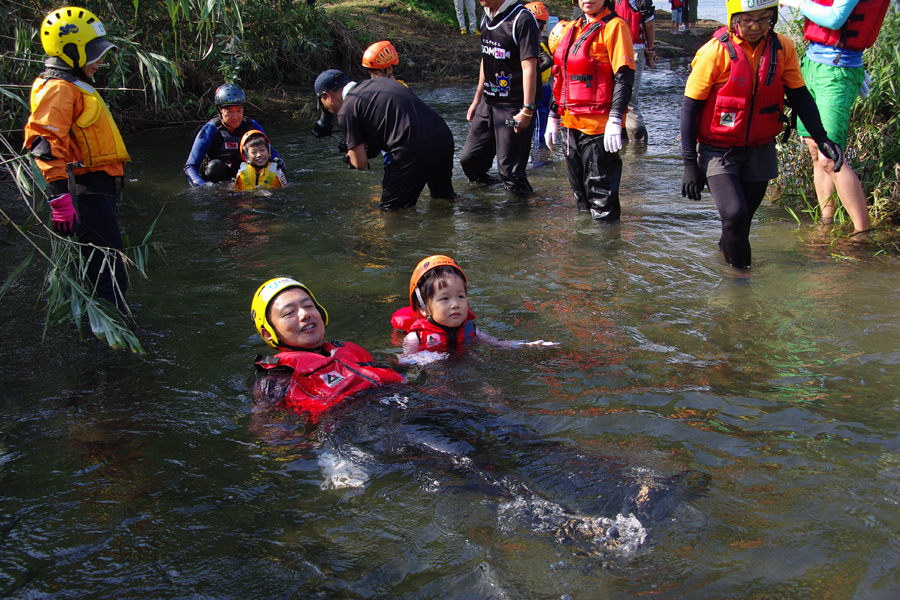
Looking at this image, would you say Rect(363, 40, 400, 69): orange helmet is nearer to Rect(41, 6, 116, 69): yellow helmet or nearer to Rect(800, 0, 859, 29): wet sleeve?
Rect(41, 6, 116, 69): yellow helmet

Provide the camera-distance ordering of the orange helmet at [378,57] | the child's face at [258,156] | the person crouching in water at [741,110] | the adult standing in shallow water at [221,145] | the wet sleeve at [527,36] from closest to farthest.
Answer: the person crouching in water at [741,110], the wet sleeve at [527,36], the orange helmet at [378,57], the adult standing in shallow water at [221,145], the child's face at [258,156]

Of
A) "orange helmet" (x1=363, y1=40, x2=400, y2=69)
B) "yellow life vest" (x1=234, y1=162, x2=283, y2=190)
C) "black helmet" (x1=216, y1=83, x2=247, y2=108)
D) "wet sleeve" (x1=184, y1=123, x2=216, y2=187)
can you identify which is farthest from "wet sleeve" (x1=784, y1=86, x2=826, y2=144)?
"wet sleeve" (x1=184, y1=123, x2=216, y2=187)

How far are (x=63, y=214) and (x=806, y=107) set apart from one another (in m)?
5.28

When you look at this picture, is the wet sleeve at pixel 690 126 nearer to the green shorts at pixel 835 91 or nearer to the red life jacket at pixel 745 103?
the red life jacket at pixel 745 103

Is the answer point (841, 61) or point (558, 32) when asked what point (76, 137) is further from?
point (841, 61)

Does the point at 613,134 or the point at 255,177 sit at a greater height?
the point at 613,134

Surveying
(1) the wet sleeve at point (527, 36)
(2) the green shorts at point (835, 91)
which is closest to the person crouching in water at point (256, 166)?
(1) the wet sleeve at point (527, 36)

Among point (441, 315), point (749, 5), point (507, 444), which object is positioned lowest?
point (507, 444)

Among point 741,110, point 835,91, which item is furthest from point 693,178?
point 835,91

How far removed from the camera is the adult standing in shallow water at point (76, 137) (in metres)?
4.65

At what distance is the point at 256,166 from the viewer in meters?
8.95

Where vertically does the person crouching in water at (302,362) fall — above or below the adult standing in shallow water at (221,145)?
below

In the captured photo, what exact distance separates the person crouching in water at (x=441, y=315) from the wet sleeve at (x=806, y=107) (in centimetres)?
254

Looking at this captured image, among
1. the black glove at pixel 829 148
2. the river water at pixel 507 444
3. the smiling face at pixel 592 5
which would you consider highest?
the smiling face at pixel 592 5
